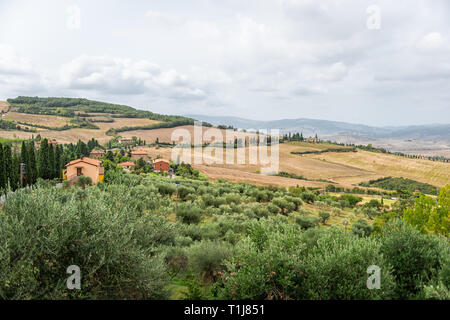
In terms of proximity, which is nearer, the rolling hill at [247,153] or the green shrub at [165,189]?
the green shrub at [165,189]

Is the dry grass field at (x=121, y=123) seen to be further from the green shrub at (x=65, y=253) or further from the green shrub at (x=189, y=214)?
the green shrub at (x=65, y=253)

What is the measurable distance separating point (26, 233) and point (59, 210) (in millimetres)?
1063

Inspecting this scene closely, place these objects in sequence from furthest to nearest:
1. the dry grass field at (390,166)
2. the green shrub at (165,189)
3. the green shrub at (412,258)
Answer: the dry grass field at (390,166)
the green shrub at (165,189)
the green shrub at (412,258)

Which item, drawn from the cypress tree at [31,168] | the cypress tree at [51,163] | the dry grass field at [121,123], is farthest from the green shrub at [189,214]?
the dry grass field at [121,123]

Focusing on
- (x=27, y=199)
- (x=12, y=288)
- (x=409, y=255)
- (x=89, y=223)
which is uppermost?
(x=27, y=199)

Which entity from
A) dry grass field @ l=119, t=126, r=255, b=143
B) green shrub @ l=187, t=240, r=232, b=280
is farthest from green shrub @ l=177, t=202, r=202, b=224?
dry grass field @ l=119, t=126, r=255, b=143

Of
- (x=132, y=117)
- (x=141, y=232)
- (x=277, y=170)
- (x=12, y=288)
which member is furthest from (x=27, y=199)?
(x=132, y=117)

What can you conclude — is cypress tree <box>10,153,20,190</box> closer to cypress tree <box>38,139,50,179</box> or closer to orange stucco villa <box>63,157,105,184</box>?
cypress tree <box>38,139,50,179</box>

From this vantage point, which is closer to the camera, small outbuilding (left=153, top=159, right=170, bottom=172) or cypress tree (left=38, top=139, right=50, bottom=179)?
cypress tree (left=38, top=139, right=50, bottom=179)

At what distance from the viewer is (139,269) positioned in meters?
9.74

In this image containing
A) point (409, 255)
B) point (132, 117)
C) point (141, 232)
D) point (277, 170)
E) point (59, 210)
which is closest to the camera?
point (59, 210)

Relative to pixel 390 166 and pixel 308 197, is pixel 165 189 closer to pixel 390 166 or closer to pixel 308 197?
pixel 308 197

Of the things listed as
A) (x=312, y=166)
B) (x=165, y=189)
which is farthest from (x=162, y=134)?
(x=165, y=189)

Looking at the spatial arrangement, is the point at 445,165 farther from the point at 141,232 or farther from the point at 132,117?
the point at 132,117
